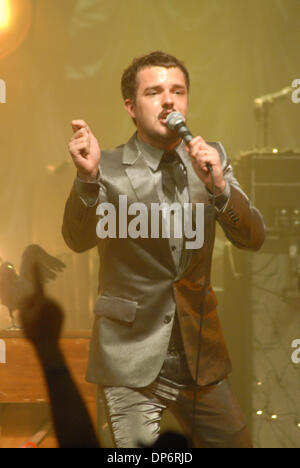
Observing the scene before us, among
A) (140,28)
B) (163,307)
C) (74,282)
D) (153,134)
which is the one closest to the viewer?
(163,307)

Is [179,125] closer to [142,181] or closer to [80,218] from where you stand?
[142,181]

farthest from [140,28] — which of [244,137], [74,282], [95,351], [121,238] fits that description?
[95,351]

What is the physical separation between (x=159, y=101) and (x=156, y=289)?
659mm

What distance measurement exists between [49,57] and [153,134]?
6.40 feet

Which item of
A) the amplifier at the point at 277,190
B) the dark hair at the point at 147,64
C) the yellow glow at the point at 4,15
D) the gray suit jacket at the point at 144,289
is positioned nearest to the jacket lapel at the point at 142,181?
the gray suit jacket at the point at 144,289

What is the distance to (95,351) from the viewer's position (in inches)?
74.2

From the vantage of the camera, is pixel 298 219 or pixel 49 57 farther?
pixel 49 57

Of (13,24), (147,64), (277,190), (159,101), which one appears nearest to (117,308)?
(159,101)

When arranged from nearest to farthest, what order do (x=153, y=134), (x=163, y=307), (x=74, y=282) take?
(x=163, y=307) < (x=153, y=134) < (x=74, y=282)

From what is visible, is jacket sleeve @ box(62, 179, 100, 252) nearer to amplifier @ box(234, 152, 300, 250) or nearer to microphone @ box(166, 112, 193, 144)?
microphone @ box(166, 112, 193, 144)

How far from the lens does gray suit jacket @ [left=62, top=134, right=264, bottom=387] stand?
6.00 feet

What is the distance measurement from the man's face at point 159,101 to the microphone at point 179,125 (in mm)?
125

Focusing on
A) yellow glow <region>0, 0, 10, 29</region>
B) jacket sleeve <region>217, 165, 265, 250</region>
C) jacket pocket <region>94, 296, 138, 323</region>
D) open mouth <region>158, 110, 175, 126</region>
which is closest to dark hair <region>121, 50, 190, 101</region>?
open mouth <region>158, 110, 175, 126</region>

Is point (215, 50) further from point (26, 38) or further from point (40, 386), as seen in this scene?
point (40, 386)
